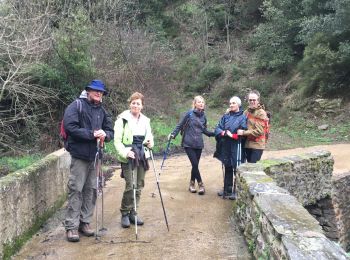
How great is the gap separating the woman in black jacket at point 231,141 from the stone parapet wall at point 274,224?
115cm

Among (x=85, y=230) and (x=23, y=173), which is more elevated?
(x=23, y=173)

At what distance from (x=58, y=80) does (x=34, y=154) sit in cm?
357

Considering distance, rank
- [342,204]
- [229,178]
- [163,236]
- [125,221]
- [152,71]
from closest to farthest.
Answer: [163,236], [125,221], [229,178], [342,204], [152,71]

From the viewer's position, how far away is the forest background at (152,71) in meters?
16.7

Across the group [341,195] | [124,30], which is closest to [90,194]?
[341,195]

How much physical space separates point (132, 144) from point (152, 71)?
57.4ft

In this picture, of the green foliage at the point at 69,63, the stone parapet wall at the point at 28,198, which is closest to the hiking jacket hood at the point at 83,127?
the stone parapet wall at the point at 28,198

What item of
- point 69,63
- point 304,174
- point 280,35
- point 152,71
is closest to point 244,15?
point 280,35

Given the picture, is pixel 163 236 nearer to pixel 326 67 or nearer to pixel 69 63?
pixel 69 63

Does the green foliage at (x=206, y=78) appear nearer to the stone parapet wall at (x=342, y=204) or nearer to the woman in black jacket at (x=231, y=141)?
the stone parapet wall at (x=342, y=204)

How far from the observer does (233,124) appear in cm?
834

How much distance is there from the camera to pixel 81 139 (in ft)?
19.7

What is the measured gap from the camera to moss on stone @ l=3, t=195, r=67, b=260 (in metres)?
5.54

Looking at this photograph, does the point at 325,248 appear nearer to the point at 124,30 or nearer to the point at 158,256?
the point at 158,256
